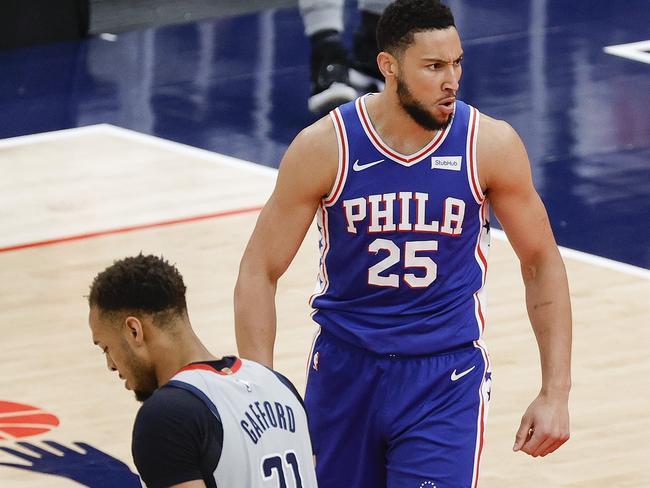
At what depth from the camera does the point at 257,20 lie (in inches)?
523

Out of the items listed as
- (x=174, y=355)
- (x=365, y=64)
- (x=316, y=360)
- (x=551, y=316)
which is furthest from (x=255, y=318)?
(x=365, y=64)

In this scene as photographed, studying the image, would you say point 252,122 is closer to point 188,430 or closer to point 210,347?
point 210,347

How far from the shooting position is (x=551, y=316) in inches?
189

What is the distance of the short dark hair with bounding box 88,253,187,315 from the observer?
3.66 metres

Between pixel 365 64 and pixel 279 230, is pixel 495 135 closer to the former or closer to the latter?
pixel 279 230

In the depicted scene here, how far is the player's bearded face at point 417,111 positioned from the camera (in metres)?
4.61

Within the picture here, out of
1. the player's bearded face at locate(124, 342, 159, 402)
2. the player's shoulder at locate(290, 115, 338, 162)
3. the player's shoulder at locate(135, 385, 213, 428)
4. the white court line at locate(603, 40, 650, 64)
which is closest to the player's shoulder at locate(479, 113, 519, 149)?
the player's shoulder at locate(290, 115, 338, 162)

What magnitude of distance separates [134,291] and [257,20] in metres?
9.81

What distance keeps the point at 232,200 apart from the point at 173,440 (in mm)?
6026

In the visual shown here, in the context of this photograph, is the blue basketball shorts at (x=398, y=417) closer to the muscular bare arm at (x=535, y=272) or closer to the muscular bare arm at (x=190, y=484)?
the muscular bare arm at (x=535, y=272)

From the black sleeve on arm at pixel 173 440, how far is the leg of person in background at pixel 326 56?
695 centimetres

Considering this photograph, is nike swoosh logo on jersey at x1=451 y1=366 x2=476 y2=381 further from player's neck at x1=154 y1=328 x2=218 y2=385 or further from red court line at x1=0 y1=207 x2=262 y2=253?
red court line at x1=0 y1=207 x2=262 y2=253

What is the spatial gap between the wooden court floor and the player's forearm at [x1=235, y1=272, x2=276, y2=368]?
174cm

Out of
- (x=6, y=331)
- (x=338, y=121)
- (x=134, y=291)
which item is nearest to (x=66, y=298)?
(x=6, y=331)
